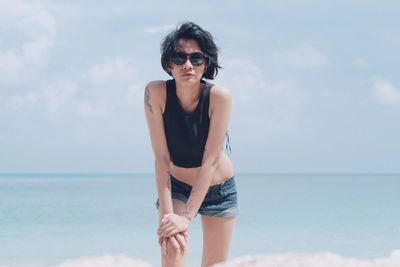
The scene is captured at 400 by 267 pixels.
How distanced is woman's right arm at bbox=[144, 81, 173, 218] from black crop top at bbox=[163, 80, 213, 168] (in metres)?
0.05

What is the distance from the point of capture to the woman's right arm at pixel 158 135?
11.7 ft

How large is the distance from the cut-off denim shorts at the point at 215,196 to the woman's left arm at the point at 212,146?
0.21 m

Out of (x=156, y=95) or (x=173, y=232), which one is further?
(x=156, y=95)

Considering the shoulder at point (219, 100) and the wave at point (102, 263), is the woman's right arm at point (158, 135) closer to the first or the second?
the shoulder at point (219, 100)

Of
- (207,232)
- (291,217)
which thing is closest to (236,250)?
(291,217)

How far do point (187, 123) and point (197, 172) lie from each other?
303 mm

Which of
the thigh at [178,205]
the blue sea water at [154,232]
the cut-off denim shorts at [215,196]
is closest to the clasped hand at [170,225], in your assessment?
the thigh at [178,205]

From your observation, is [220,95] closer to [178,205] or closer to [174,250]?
[178,205]

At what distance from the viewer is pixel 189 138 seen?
3662 millimetres

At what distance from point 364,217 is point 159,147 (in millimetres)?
11850

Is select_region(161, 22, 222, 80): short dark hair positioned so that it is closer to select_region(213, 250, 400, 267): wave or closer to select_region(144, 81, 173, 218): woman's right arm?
select_region(144, 81, 173, 218): woman's right arm

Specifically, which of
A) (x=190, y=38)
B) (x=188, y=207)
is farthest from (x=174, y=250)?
(x=190, y=38)

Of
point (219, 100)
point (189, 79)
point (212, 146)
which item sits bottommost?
point (212, 146)

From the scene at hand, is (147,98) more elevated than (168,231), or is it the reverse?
(147,98)
